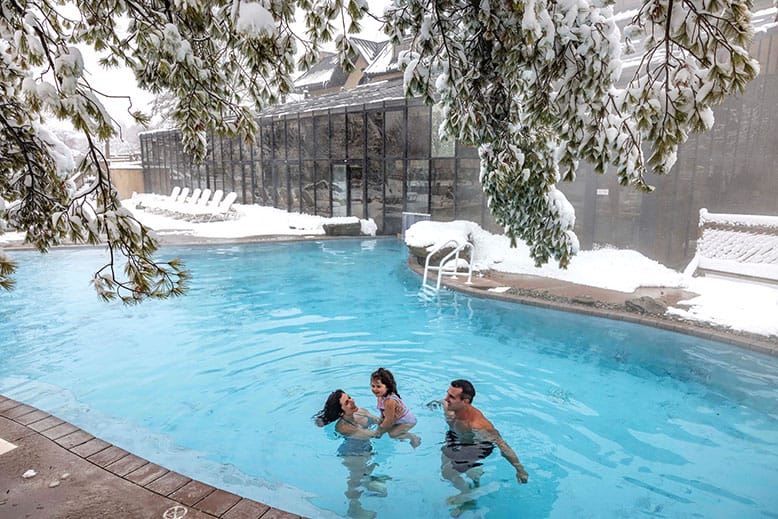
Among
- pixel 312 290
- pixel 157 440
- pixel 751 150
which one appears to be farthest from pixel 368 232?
pixel 157 440

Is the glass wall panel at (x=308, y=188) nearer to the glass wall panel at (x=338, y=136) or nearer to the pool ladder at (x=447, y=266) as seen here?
the glass wall panel at (x=338, y=136)

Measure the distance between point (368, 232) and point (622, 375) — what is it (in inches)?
462

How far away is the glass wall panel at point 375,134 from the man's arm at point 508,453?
13838 mm

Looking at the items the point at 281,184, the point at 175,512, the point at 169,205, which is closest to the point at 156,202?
the point at 169,205

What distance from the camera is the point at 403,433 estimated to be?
4.80 metres

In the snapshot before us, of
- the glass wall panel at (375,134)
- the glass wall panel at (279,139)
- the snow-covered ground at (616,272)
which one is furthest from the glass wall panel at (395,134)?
the glass wall panel at (279,139)

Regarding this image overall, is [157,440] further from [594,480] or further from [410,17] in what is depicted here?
[410,17]

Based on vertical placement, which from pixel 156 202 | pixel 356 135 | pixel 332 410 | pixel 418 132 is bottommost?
pixel 332 410

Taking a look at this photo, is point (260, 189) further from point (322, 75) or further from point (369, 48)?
point (369, 48)

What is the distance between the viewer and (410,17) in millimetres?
4027

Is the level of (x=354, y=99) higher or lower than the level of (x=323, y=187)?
higher

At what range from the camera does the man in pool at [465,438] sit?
4535 mm

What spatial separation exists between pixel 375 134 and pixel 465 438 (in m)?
14.1

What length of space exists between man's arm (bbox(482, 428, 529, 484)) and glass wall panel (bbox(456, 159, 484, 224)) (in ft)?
36.6
